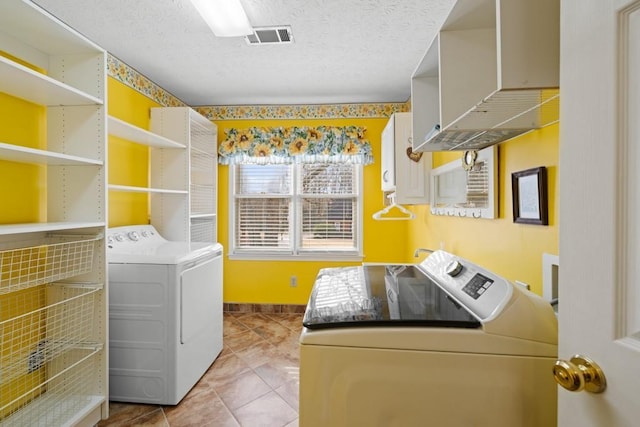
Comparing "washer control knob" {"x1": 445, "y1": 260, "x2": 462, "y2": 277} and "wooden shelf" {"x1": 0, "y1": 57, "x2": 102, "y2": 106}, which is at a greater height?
"wooden shelf" {"x1": 0, "y1": 57, "x2": 102, "y2": 106}

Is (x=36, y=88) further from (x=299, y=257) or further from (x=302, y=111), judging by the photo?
(x=299, y=257)

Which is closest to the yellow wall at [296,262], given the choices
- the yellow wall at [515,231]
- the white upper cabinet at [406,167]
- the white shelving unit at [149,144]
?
the white shelving unit at [149,144]

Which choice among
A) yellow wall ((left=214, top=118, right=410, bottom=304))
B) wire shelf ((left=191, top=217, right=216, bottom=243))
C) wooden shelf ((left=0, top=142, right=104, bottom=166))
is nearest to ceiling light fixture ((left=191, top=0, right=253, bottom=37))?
wooden shelf ((left=0, top=142, right=104, bottom=166))

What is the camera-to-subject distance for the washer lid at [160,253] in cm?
204

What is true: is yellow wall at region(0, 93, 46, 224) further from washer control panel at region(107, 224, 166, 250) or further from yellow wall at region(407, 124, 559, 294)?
yellow wall at region(407, 124, 559, 294)

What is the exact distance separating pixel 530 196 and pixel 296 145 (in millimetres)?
2592

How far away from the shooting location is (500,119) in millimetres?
1175

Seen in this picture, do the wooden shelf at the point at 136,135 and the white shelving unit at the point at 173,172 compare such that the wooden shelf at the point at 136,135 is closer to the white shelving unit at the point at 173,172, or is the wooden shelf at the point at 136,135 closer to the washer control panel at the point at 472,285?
the white shelving unit at the point at 173,172

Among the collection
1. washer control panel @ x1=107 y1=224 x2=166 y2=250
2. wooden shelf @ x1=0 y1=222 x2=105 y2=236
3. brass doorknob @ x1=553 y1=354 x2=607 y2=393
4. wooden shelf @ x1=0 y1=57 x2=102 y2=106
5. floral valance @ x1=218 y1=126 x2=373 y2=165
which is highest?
floral valance @ x1=218 y1=126 x2=373 y2=165

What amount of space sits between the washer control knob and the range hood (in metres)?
0.58

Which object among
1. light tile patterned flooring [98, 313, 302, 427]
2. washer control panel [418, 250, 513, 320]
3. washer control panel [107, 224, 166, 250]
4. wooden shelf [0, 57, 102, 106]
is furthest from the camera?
washer control panel [107, 224, 166, 250]

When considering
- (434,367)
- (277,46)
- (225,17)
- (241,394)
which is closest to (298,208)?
(277,46)

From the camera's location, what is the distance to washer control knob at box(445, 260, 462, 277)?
1.48 metres

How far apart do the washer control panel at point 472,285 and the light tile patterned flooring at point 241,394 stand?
1219mm
